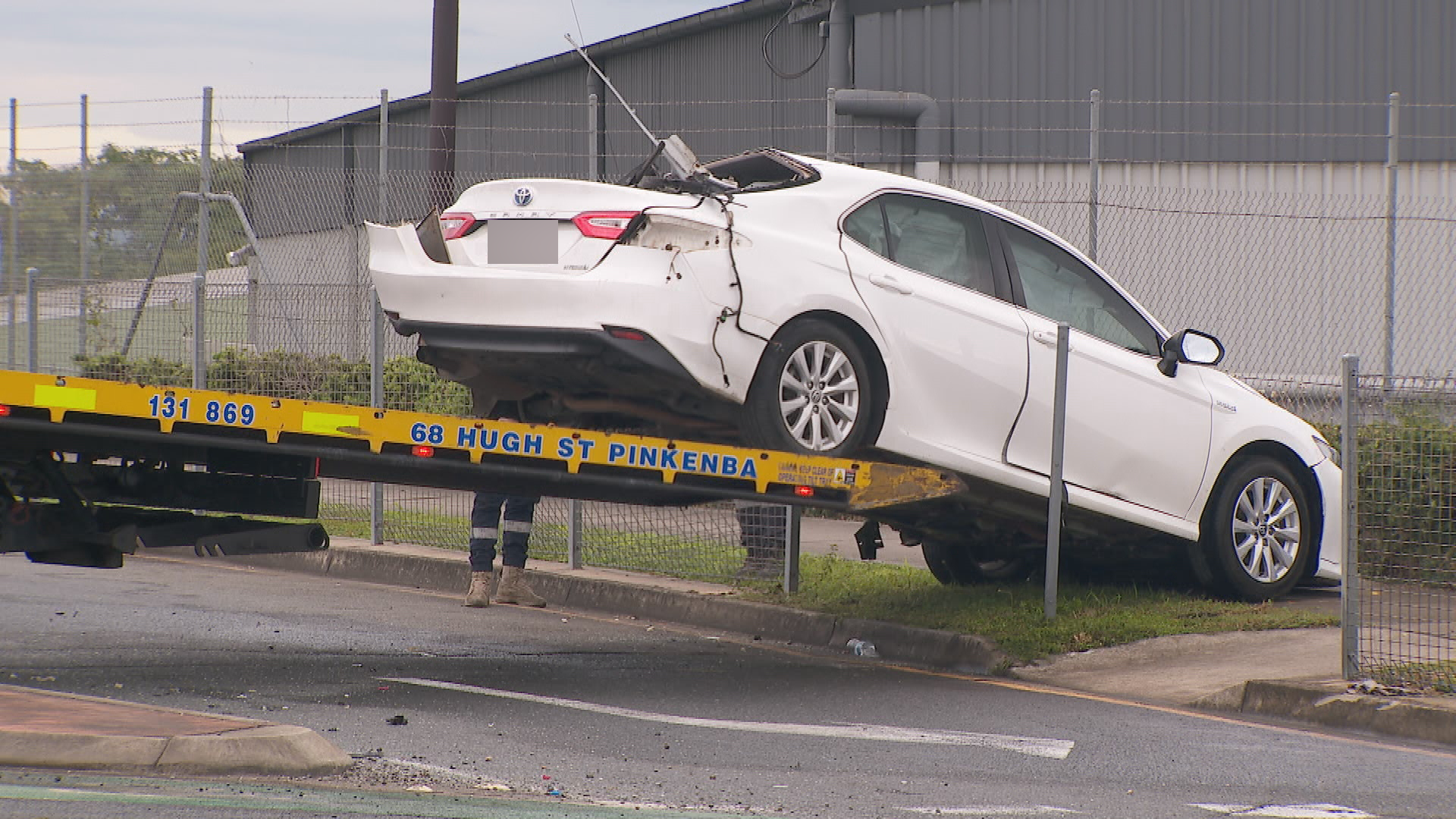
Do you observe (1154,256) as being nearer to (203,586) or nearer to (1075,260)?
(1075,260)

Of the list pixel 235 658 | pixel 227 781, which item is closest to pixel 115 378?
pixel 235 658

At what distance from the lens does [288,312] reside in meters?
12.4

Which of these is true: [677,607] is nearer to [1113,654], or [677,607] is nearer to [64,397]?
[1113,654]

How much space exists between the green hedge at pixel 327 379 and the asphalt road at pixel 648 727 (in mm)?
2703

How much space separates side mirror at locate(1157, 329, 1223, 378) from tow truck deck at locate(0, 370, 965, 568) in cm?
165

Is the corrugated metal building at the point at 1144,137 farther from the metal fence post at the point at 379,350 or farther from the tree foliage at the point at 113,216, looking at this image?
the metal fence post at the point at 379,350

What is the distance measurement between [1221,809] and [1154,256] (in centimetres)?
972

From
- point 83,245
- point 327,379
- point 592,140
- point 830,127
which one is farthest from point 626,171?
point 83,245

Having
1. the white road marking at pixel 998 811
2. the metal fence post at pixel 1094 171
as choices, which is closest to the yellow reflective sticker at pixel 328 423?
the white road marking at pixel 998 811

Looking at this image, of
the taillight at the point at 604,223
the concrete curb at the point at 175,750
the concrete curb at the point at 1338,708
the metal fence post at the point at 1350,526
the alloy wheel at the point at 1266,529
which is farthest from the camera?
the alloy wheel at the point at 1266,529

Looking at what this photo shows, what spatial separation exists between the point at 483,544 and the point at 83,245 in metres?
7.59

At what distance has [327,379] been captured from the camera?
1216 centimetres

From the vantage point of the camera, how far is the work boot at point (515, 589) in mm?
9812

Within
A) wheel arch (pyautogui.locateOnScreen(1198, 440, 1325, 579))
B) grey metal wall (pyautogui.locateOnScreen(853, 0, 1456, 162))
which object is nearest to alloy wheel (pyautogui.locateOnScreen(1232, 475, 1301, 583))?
wheel arch (pyautogui.locateOnScreen(1198, 440, 1325, 579))
